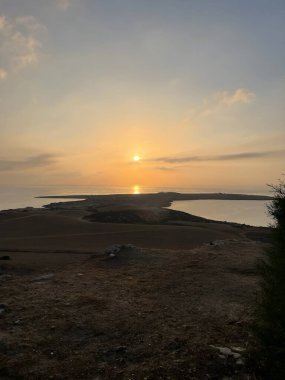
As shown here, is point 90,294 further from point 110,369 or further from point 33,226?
point 33,226

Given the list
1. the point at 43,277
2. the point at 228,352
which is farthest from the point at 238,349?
the point at 43,277

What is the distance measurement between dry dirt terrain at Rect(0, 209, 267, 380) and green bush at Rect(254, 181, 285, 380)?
0.46 m

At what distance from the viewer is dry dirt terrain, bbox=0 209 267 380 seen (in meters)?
7.41

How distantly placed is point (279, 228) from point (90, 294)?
24.2 ft

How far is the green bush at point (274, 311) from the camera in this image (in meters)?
6.62

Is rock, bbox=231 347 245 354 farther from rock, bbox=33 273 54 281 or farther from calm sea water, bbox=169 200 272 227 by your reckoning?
calm sea water, bbox=169 200 272 227

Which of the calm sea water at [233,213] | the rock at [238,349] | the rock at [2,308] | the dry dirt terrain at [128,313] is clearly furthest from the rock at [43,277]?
the calm sea water at [233,213]

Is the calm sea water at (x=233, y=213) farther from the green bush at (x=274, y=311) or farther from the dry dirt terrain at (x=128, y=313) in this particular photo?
the green bush at (x=274, y=311)

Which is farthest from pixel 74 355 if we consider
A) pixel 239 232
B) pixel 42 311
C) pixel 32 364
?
pixel 239 232

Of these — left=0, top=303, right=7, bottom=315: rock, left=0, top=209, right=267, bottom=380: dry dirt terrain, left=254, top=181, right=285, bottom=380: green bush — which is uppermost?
left=254, top=181, right=285, bottom=380: green bush

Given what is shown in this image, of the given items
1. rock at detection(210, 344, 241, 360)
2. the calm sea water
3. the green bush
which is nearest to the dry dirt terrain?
rock at detection(210, 344, 241, 360)

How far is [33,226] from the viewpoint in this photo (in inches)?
1369

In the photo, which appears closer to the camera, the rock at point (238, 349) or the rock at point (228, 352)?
the rock at point (228, 352)

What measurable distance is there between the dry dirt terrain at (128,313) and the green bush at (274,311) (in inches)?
17.9
